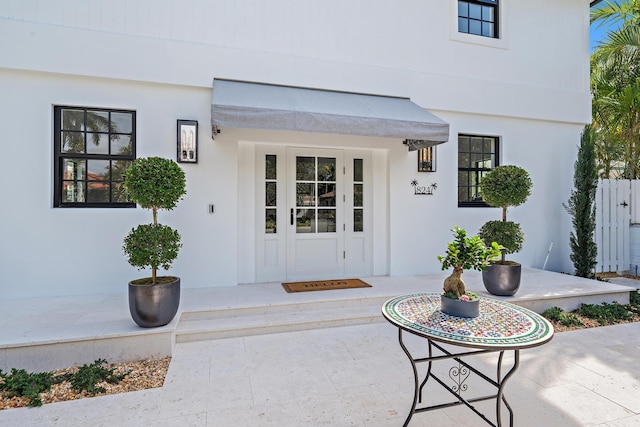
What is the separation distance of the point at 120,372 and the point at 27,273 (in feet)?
10.1

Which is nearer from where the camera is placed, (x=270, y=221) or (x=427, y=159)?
(x=270, y=221)

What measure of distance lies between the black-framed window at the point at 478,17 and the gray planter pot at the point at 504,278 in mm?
5528

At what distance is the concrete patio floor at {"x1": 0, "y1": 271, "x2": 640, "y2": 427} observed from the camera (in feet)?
9.60

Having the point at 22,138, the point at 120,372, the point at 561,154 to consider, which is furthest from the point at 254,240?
the point at 561,154

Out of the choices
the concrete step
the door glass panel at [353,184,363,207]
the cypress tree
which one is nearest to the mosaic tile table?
the concrete step

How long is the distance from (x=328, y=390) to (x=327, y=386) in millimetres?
75

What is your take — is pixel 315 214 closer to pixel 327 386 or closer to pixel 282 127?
pixel 282 127

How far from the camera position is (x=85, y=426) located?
2822 millimetres

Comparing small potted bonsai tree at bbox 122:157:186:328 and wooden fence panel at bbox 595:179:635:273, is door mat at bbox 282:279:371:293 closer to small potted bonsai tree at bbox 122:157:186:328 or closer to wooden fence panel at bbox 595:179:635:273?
small potted bonsai tree at bbox 122:157:186:328

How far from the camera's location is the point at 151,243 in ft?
13.6

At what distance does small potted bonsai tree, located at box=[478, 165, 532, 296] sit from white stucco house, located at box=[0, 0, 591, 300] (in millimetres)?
1231

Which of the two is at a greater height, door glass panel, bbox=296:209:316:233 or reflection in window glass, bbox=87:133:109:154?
reflection in window glass, bbox=87:133:109:154

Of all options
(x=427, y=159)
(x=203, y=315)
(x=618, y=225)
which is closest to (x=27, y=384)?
(x=203, y=315)

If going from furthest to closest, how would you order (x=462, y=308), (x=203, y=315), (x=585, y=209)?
(x=585, y=209), (x=203, y=315), (x=462, y=308)
